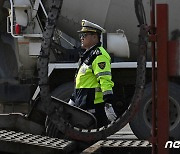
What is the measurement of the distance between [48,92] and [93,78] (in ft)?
5.20

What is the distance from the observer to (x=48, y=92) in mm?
2609

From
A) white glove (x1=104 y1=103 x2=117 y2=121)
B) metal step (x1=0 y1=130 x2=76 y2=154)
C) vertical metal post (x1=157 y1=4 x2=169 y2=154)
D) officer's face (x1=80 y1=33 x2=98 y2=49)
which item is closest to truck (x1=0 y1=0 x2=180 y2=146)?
officer's face (x1=80 y1=33 x2=98 y2=49)

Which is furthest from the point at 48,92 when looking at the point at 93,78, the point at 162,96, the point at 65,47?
the point at 65,47

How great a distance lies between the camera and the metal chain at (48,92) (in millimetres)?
2496

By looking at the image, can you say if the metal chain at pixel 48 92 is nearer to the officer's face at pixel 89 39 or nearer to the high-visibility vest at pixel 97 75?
the high-visibility vest at pixel 97 75

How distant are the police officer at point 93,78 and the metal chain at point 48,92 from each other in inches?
50.3

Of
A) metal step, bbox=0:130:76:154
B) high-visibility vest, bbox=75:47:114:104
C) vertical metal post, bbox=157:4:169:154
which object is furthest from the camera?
high-visibility vest, bbox=75:47:114:104

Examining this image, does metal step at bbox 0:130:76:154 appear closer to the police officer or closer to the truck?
the police officer

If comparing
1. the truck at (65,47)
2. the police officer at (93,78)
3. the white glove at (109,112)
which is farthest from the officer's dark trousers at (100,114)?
the truck at (65,47)

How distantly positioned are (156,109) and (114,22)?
5338mm

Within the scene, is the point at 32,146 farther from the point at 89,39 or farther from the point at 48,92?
the point at 89,39

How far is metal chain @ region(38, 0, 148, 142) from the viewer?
2496 millimetres

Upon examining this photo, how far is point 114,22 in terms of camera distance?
744cm

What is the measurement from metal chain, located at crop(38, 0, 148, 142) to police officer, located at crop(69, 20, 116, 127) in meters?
1.28
